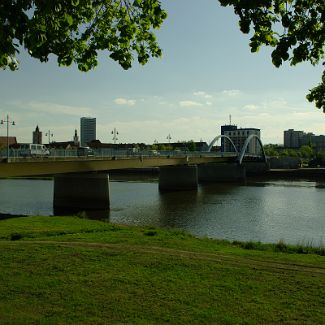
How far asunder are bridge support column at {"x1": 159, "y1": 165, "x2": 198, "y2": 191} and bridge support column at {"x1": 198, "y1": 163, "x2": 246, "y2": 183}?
868 inches

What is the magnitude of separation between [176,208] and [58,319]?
39.0m

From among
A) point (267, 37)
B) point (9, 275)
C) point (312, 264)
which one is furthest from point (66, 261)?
point (267, 37)

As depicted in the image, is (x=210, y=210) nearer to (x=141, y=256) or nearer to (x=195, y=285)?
(x=141, y=256)

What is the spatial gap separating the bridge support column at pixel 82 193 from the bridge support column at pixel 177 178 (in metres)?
26.3

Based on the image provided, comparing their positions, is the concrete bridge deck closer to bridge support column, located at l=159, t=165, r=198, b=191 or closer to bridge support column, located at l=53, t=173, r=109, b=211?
bridge support column, located at l=53, t=173, r=109, b=211

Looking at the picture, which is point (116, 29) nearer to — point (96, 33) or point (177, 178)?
point (96, 33)

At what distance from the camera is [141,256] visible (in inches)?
522

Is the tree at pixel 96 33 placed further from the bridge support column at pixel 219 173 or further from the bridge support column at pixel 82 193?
the bridge support column at pixel 219 173

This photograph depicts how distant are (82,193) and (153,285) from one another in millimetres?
37726

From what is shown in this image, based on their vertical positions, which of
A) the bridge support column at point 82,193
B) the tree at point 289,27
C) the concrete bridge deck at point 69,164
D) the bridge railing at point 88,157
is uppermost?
the tree at point 289,27

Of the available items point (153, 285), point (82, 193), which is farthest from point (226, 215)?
point (153, 285)

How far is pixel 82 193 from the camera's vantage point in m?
46.9

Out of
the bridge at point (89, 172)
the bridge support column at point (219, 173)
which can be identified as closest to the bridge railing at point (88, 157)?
the bridge at point (89, 172)

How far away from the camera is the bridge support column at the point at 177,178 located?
7312 centimetres
